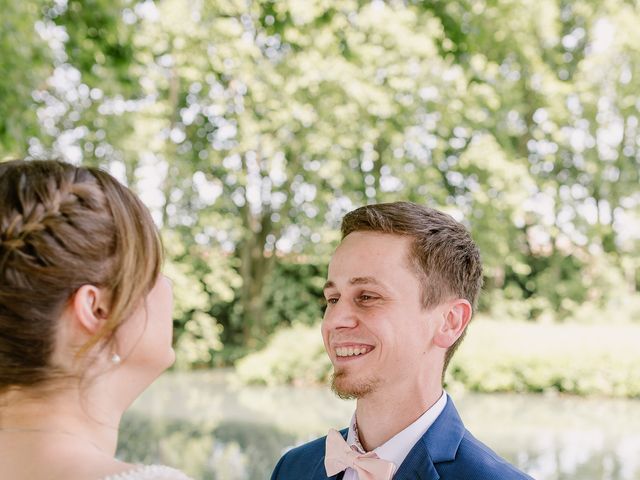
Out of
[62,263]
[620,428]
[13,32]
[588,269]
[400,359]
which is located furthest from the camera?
[588,269]

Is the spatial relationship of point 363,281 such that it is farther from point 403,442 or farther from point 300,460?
point 300,460

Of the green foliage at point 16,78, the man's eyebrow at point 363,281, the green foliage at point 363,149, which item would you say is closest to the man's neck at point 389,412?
the man's eyebrow at point 363,281

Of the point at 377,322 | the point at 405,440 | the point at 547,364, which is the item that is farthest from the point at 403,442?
the point at 547,364

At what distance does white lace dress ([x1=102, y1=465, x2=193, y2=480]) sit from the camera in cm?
90

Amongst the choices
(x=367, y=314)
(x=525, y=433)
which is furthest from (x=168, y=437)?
(x=367, y=314)

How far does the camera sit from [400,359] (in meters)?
1.70

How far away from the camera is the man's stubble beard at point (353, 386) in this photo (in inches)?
66.0

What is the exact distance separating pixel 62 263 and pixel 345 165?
16.0 meters

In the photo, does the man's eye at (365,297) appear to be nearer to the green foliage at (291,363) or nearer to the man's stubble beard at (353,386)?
the man's stubble beard at (353,386)

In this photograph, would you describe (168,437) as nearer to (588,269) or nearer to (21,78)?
(21,78)

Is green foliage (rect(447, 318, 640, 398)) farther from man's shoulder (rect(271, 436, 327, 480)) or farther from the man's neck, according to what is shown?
the man's neck

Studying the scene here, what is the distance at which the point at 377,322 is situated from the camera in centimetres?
170

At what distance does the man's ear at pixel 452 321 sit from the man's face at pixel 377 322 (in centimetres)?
3

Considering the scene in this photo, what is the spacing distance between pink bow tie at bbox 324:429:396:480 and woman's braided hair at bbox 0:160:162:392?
0.76 m
